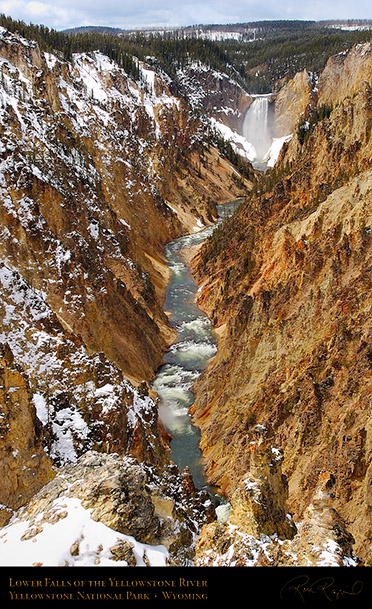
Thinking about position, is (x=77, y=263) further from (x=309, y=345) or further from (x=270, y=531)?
(x=270, y=531)

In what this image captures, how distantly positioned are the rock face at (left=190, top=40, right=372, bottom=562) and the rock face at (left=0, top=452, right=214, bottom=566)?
216cm

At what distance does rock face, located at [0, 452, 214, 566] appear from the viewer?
7.37 m

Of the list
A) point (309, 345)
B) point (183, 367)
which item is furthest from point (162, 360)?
point (309, 345)

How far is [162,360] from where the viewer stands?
3438 cm

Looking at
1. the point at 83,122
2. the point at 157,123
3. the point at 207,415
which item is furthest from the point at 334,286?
the point at 157,123

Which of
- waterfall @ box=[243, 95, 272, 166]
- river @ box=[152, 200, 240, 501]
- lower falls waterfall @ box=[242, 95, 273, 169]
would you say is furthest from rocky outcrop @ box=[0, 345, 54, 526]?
waterfall @ box=[243, 95, 272, 166]

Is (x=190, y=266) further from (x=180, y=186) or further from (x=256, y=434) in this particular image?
(x=256, y=434)

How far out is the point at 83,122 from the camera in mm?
62375

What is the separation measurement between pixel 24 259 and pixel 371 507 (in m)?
20.4

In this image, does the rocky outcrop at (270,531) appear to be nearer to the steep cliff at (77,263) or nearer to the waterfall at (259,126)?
the steep cliff at (77,263)

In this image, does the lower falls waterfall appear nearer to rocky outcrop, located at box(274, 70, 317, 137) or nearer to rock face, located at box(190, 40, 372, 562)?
rocky outcrop, located at box(274, 70, 317, 137)

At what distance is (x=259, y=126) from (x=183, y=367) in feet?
370

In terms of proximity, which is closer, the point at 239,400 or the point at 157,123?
the point at 239,400

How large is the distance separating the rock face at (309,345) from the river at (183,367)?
0.78 meters
